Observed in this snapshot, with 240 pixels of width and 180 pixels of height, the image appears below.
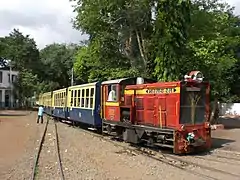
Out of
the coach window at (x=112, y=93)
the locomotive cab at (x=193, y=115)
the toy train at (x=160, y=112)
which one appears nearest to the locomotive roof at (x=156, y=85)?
the toy train at (x=160, y=112)

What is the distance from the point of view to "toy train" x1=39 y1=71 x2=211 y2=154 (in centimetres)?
1513

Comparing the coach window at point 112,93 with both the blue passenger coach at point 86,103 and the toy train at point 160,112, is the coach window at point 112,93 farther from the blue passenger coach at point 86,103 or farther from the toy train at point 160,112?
the blue passenger coach at point 86,103

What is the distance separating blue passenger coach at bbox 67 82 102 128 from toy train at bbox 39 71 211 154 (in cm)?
125

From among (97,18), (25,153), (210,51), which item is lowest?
(25,153)

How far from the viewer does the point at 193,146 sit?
607 inches

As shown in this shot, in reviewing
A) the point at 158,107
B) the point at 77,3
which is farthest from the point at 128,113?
the point at 77,3

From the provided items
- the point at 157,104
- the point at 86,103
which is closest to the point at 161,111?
the point at 157,104

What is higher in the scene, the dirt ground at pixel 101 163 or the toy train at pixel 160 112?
the toy train at pixel 160 112

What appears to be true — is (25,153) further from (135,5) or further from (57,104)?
(57,104)

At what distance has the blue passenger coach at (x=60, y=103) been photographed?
33.7m

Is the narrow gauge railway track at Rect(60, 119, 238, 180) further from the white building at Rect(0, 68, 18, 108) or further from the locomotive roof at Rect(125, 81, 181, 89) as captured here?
the white building at Rect(0, 68, 18, 108)

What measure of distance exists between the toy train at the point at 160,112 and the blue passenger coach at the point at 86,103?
4.12ft

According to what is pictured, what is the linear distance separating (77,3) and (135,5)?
Result: 7.08 metres

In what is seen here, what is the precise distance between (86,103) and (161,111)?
965 centimetres
